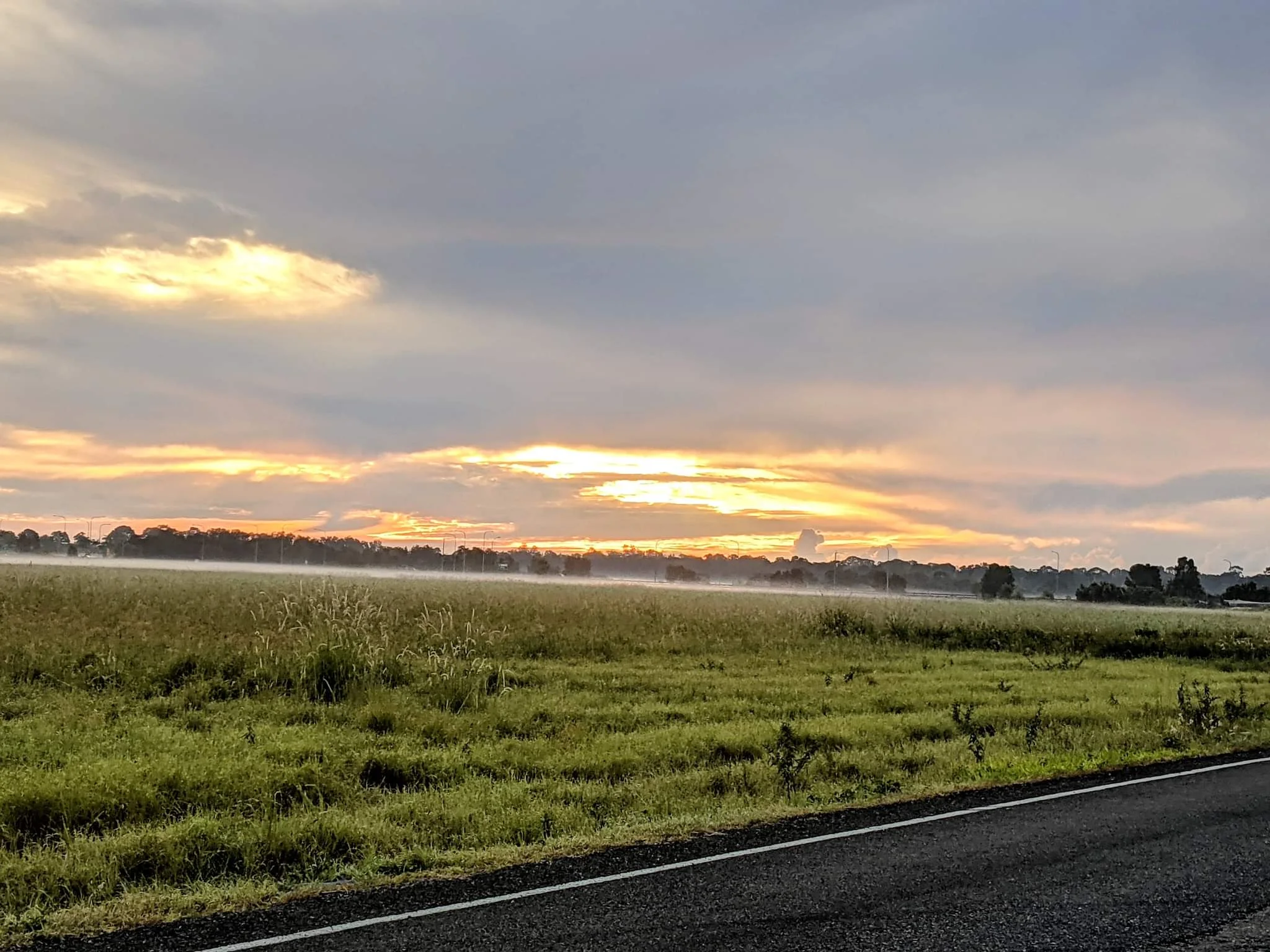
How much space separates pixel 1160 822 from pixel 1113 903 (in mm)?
3577

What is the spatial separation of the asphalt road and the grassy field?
2.56ft

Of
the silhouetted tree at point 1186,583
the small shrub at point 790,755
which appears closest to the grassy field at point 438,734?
the small shrub at point 790,755

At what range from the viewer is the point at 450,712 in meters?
17.6

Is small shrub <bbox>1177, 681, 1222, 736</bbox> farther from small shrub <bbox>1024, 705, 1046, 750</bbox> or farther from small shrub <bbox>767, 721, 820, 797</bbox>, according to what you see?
small shrub <bbox>767, 721, 820, 797</bbox>

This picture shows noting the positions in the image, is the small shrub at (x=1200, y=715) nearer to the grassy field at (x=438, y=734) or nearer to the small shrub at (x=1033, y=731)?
the grassy field at (x=438, y=734)

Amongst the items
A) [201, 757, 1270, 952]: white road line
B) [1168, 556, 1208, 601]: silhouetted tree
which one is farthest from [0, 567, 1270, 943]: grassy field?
[1168, 556, 1208, 601]: silhouetted tree

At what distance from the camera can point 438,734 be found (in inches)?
625

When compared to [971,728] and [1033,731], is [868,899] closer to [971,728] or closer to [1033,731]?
[1033,731]

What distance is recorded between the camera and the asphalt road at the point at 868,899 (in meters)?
7.20

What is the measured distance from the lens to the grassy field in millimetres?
9797

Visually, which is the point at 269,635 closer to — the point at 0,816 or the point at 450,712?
the point at 450,712

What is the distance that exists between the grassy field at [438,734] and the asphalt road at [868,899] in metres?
0.78

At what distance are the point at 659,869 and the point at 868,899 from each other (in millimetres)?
1946

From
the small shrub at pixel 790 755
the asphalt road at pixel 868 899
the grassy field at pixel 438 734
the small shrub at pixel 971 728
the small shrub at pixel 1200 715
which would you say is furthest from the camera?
the small shrub at pixel 1200 715
